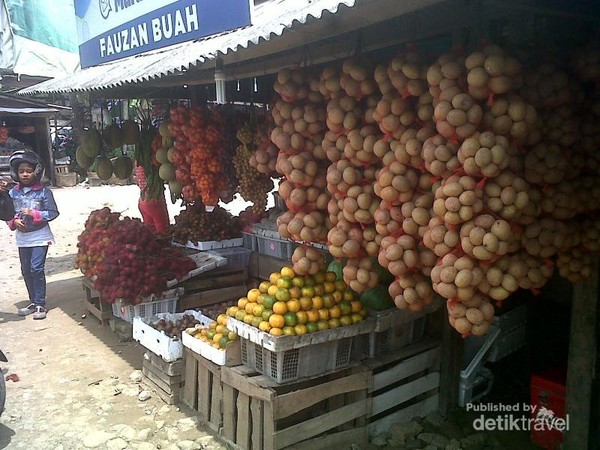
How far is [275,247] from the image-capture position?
6.09 metres

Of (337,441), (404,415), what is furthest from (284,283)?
(404,415)

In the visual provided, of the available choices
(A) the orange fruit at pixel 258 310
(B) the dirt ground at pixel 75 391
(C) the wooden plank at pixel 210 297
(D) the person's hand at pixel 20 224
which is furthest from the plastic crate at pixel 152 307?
(A) the orange fruit at pixel 258 310

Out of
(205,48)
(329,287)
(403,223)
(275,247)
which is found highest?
(205,48)

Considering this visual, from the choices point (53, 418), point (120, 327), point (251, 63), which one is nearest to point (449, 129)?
point (251, 63)

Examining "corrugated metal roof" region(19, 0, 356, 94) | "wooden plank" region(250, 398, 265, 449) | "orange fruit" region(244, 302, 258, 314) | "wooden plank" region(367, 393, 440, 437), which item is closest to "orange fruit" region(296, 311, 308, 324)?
"orange fruit" region(244, 302, 258, 314)

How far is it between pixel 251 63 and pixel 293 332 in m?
2.22

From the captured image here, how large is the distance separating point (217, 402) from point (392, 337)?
1374mm

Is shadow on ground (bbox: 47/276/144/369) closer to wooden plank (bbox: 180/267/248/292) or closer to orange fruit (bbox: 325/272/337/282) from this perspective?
wooden plank (bbox: 180/267/248/292)

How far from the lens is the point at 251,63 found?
4.28 meters

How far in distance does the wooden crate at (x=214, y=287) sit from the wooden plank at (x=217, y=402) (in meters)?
1.97

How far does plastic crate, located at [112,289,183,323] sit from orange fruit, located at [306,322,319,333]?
8.51 ft

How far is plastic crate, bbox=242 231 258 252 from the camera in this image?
652cm

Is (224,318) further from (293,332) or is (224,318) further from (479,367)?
(479,367)

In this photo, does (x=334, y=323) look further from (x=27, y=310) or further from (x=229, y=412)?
(x=27, y=310)
